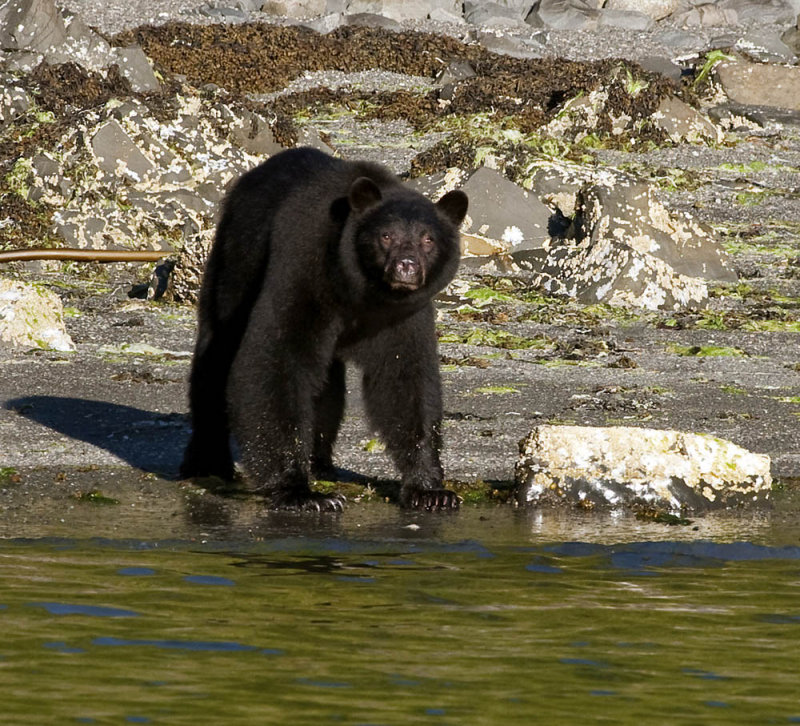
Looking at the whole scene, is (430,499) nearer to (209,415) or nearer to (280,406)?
(280,406)

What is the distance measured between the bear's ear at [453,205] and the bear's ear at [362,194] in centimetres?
42

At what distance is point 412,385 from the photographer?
7.63 meters

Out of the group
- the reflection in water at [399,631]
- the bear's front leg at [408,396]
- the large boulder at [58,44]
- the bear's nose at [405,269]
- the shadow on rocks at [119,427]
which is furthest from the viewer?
the large boulder at [58,44]

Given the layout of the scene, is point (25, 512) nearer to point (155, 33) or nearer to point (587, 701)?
point (587, 701)

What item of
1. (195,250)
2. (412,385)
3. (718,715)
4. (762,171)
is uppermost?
(762,171)

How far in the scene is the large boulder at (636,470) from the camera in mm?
7484

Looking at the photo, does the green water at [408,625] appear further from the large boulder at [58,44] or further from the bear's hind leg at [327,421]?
the large boulder at [58,44]

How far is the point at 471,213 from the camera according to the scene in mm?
15695

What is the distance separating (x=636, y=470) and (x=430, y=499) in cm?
100

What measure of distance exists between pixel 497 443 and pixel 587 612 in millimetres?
3392

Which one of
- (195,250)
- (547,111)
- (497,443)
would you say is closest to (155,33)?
(547,111)

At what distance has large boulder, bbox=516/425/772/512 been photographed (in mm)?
7484

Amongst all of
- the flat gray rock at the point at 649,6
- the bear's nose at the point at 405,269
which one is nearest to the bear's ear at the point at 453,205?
the bear's nose at the point at 405,269

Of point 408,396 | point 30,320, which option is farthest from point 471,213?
point 408,396
